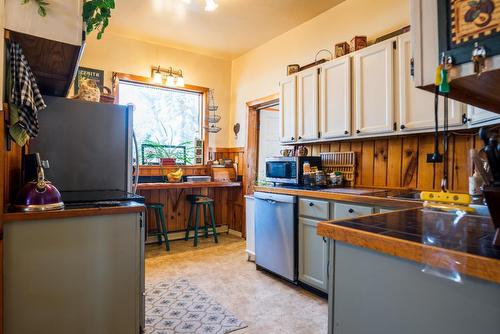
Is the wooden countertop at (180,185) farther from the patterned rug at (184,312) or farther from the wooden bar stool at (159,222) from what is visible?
the patterned rug at (184,312)

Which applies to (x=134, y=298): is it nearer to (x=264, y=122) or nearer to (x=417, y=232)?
(x=417, y=232)

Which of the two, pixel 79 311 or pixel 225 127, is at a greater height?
pixel 225 127

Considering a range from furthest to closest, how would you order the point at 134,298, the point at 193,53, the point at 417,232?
the point at 193,53 < the point at 134,298 < the point at 417,232

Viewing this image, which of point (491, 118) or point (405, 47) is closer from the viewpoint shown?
point (491, 118)

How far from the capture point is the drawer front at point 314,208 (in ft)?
8.09

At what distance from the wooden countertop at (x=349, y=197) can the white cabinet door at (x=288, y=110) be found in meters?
0.72

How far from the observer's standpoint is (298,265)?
2.69 metres

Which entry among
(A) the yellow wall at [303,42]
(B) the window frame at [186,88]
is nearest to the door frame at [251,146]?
(A) the yellow wall at [303,42]

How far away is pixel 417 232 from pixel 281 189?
77.8 inches

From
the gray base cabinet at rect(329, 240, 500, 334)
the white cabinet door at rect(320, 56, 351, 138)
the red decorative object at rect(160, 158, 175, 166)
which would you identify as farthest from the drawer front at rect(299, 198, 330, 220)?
the red decorative object at rect(160, 158, 175, 166)

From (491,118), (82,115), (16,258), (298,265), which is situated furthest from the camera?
(298,265)

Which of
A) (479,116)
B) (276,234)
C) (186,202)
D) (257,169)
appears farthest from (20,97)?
(257,169)

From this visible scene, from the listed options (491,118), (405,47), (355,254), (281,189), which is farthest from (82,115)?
(491,118)

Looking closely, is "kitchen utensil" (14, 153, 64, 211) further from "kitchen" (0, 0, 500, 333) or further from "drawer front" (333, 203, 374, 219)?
"drawer front" (333, 203, 374, 219)
